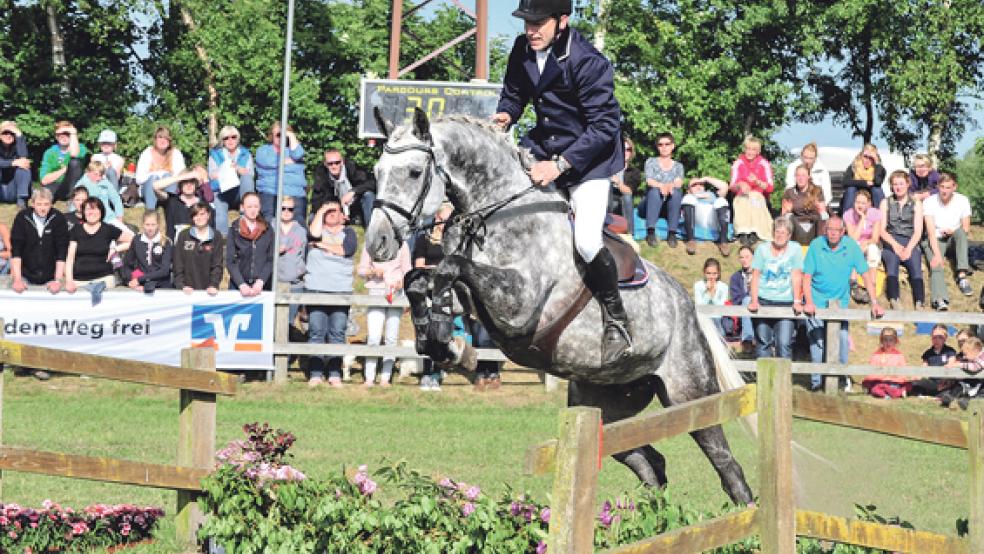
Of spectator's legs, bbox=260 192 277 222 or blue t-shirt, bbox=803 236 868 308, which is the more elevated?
spectator's legs, bbox=260 192 277 222

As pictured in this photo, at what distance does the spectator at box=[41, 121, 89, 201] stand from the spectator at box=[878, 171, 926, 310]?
11.4 meters

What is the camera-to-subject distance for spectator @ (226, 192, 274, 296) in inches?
654

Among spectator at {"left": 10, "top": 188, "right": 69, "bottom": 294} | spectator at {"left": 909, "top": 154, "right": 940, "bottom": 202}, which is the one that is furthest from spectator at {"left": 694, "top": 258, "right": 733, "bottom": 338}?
spectator at {"left": 10, "top": 188, "right": 69, "bottom": 294}

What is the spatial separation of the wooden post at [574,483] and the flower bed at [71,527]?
12.6 feet

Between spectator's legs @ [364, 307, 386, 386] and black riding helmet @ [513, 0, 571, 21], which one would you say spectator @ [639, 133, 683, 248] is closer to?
spectator's legs @ [364, 307, 386, 386]

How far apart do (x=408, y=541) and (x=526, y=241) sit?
6.52 feet

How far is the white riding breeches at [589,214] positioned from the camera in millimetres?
8109

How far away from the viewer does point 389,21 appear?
29.4m

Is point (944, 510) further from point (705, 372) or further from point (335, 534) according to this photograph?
point (335, 534)

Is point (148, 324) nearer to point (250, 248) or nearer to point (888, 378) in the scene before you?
point (250, 248)

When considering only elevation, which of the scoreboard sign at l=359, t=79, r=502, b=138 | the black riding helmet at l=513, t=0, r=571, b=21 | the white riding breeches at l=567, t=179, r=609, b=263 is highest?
the scoreboard sign at l=359, t=79, r=502, b=138

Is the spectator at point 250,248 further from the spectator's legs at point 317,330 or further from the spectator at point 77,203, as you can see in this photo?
the spectator at point 77,203

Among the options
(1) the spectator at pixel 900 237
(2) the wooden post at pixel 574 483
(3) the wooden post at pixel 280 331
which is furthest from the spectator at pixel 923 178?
(2) the wooden post at pixel 574 483

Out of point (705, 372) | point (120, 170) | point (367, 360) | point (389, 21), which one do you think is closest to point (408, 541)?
point (705, 372)
